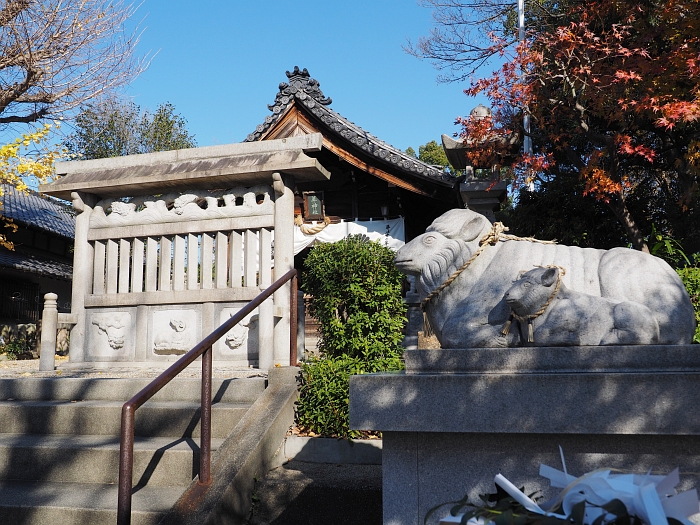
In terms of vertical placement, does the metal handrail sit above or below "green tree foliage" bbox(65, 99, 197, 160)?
below

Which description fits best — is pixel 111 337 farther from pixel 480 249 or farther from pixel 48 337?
pixel 480 249

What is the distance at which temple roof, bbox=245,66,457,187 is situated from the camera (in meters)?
12.9

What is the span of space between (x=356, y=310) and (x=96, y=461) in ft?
8.03

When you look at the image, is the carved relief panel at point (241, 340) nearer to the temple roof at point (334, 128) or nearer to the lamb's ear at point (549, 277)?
the lamb's ear at point (549, 277)

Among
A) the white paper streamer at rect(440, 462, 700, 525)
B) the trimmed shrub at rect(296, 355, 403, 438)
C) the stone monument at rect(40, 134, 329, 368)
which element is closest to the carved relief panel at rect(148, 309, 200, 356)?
the stone monument at rect(40, 134, 329, 368)

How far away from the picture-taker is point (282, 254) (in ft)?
22.1

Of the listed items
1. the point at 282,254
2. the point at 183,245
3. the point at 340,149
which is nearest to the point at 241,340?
the point at 282,254

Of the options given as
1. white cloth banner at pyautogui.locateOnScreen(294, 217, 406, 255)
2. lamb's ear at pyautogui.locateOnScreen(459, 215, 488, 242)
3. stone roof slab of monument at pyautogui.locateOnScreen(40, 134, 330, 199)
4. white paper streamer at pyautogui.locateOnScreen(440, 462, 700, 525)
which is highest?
white cloth banner at pyautogui.locateOnScreen(294, 217, 406, 255)

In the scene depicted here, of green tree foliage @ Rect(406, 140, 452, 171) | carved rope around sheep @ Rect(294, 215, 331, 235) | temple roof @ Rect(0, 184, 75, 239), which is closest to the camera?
carved rope around sheep @ Rect(294, 215, 331, 235)

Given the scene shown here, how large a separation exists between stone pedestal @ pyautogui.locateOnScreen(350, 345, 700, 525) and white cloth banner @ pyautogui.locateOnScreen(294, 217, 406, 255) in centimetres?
1109

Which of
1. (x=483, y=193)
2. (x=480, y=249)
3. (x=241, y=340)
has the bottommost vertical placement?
(x=241, y=340)

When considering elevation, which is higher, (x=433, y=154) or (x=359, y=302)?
(x=433, y=154)

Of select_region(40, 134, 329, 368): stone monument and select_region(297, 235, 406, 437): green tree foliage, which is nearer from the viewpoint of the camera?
select_region(297, 235, 406, 437): green tree foliage

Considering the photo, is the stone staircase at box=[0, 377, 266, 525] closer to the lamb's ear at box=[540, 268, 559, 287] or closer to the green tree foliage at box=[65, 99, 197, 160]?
the lamb's ear at box=[540, 268, 559, 287]
